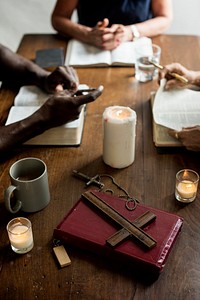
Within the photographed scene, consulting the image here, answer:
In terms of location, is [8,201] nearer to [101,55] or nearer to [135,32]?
[101,55]

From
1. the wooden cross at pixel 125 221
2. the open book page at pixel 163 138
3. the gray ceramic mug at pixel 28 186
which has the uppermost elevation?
the gray ceramic mug at pixel 28 186

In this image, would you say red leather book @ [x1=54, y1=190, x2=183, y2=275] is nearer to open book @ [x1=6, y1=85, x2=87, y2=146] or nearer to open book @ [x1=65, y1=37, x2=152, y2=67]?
open book @ [x1=6, y1=85, x2=87, y2=146]

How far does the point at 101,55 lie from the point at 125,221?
0.94 m

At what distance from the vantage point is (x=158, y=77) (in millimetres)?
1510

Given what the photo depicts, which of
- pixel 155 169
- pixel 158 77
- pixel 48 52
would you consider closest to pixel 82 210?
pixel 155 169

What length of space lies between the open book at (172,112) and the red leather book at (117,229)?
31 cm

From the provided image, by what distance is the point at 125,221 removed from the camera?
0.95 meters

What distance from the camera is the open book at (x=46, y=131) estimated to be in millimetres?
1268

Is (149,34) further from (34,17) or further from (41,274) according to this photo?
(34,17)

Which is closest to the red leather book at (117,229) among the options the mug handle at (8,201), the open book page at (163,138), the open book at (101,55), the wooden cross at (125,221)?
the wooden cross at (125,221)

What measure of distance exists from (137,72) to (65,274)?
92 centimetres

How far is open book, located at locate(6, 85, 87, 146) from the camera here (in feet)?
4.16

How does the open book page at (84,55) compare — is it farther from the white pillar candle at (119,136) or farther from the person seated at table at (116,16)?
the white pillar candle at (119,136)

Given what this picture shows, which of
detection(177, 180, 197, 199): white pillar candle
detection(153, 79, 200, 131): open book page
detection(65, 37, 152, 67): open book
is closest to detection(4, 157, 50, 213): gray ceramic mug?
detection(177, 180, 197, 199): white pillar candle
